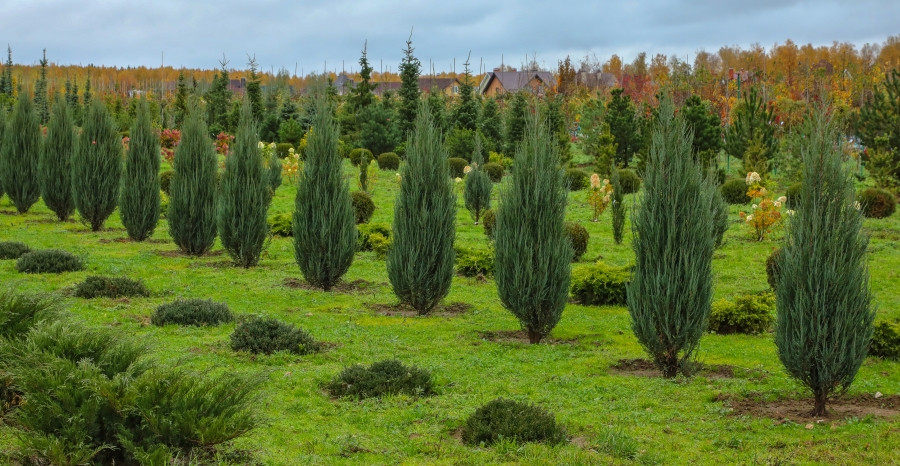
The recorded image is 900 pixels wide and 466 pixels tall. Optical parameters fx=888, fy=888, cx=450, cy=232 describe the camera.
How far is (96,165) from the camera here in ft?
85.7

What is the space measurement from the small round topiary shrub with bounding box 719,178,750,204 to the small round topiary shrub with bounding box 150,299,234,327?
2418 cm

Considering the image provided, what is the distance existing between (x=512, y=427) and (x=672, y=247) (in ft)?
12.7

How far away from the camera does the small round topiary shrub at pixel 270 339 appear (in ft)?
39.8

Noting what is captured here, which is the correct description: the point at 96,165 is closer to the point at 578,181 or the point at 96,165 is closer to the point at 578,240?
the point at 578,240

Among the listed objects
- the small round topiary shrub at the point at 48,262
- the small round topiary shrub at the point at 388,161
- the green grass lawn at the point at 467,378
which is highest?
the small round topiary shrub at the point at 388,161

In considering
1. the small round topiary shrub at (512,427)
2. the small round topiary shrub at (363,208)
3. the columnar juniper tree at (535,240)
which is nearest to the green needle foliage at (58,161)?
the small round topiary shrub at (363,208)

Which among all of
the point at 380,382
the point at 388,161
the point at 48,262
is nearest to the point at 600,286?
the point at 380,382

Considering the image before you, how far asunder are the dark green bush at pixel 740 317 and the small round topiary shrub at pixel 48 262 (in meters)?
13.1

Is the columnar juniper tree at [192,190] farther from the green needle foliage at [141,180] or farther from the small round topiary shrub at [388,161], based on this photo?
the small round topiary shrub at [388,161]

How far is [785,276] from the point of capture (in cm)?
980

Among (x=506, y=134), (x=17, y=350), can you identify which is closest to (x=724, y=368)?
(x=17, y=350)

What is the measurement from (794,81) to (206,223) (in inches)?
2359

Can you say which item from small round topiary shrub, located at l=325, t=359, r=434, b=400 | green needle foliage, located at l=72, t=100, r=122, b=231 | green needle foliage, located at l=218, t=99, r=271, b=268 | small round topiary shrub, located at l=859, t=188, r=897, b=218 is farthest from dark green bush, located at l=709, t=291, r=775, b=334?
green needle foliage, located at l=72, t=100, r=122, b=231

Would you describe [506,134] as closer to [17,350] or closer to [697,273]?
[697,273]
